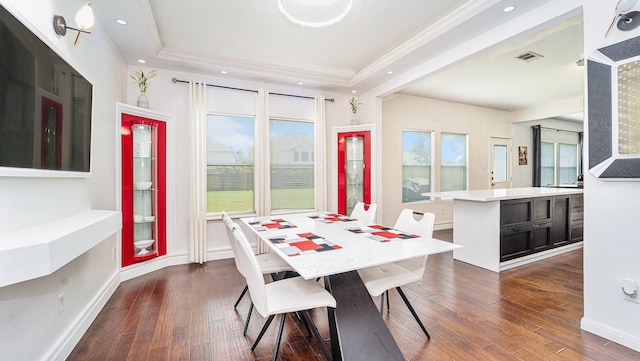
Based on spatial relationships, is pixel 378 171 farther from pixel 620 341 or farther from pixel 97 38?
pixel 97 38

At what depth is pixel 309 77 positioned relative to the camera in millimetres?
4090

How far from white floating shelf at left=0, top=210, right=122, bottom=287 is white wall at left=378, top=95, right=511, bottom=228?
3.89 meters

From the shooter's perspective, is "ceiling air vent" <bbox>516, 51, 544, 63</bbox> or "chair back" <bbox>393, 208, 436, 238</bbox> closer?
"chair back" <bbox>393, 208, 436, 238</bbox>

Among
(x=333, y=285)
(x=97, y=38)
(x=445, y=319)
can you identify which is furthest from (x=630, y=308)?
(x=97, y=38)

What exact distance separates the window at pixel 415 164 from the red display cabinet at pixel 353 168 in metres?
1.39

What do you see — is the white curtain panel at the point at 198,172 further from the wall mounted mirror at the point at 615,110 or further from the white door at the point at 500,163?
the white door at the point at 500,163

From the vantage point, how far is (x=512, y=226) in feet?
11.2

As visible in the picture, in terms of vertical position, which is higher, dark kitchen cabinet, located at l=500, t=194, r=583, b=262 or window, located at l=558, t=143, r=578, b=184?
window, located at l=558, t=143, r=578, b=184

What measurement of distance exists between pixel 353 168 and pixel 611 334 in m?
3.32

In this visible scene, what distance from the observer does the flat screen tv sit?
126 centimetres

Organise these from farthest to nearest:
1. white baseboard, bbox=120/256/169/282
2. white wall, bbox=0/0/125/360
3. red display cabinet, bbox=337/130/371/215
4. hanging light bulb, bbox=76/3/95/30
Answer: red display cabinet, bbox=337/130/371/215 → white baseboard, bbox=120/256/169/282 → hanging light bulb, bbox=76/3/95/30 → white wall, bbox=0/0/125/360

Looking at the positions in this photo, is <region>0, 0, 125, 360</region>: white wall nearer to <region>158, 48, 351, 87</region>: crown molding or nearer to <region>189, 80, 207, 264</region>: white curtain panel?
<region>158, 48, 351, 87</region>: crown molding

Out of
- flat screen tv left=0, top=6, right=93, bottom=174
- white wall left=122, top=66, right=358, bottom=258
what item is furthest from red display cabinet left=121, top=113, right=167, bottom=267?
flat screen tv left=0, top=6, right=93, bottom=174

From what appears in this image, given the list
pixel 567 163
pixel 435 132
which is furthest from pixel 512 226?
pixel 567 163
